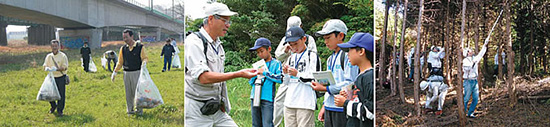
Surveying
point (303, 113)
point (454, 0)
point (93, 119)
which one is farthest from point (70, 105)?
point (454, 0)

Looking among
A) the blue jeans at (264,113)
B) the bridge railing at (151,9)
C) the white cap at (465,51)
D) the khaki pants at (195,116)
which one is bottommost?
the blue jeans at (264,113)

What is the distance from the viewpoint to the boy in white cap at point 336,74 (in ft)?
11.4

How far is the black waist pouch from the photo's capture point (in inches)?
118

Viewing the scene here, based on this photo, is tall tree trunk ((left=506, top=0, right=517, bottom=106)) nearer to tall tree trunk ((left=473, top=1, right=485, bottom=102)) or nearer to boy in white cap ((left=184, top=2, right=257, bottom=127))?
tall tree trunk ((left=473, top=1, right=485, bottom=102))

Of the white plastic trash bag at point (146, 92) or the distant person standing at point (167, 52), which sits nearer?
the white plastic trash bag at point (146, 92)

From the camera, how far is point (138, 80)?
4.36 metres

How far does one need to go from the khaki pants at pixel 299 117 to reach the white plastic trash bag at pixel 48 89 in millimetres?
2310

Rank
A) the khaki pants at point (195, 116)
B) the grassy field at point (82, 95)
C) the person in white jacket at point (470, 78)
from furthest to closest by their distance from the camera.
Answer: the person in white jacket at point (470, 78) < the grassy field at point (82, 95) < the khaki pants at point (195, 116)

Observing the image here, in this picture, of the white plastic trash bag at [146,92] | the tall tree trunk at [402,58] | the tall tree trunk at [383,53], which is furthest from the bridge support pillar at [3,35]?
the tall tree trunk at [402,58]

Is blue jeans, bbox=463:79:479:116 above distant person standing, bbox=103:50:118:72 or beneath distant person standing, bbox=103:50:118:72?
beneath

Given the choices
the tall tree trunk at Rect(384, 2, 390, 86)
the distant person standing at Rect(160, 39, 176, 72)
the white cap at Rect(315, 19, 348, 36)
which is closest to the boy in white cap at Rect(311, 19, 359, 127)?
the white cap at Rect(315, 19, 348, 36)

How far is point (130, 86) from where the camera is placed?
445cm

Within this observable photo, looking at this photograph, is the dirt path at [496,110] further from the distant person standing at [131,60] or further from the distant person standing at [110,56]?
the distant person standing at [110,56]

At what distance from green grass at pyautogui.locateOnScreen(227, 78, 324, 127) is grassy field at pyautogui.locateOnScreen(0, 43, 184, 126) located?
0.60 m
